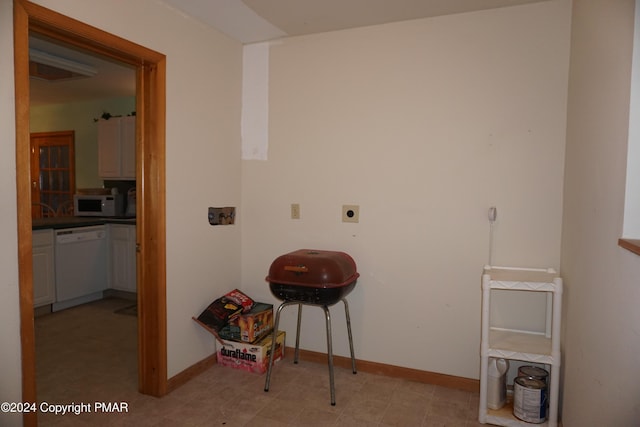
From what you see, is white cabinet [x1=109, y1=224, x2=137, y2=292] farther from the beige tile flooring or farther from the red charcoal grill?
the red charcoal grill

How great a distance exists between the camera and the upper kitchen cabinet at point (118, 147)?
4773 millimetres

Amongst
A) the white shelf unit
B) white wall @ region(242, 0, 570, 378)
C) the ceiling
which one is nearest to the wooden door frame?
the ceiling

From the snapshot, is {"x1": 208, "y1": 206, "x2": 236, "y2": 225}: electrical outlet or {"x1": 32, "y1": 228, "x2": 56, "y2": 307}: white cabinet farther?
{"x1": 32, "y1": 228, "x2": 56, "y2": 307}: white cabinet

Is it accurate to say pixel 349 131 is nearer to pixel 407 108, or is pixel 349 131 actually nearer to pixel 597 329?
pixel 407 108

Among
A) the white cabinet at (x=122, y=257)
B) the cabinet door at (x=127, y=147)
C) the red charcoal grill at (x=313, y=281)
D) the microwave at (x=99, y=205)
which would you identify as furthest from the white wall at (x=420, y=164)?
the microwave at (x=99, y=205)

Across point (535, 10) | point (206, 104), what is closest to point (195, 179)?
point (206, 104)

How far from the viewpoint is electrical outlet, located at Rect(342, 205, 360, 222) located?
275 cm

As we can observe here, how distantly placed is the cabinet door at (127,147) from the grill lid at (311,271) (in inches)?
125

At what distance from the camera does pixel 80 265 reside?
165 inches

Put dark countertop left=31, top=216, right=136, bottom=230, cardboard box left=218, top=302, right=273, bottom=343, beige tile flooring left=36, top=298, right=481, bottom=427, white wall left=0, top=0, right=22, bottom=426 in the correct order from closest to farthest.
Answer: white wall left=0, top=0, right=22, bottom=426
beige tile flooring left=36, top=298, right=481, bottom=427
cardboard box left=218, top=302, right=273, bottom=343
dark countertop left=31, top=216, right=136, bottom=230

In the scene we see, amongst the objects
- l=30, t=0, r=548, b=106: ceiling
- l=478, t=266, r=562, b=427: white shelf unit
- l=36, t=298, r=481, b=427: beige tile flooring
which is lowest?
l=36, t=298, r=481, b=427: beige tile flooring

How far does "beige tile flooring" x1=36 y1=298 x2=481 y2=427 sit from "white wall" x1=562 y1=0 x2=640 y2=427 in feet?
2.44

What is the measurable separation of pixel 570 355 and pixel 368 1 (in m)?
2.12

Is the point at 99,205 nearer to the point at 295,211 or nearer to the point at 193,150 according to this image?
the point at 193,150
